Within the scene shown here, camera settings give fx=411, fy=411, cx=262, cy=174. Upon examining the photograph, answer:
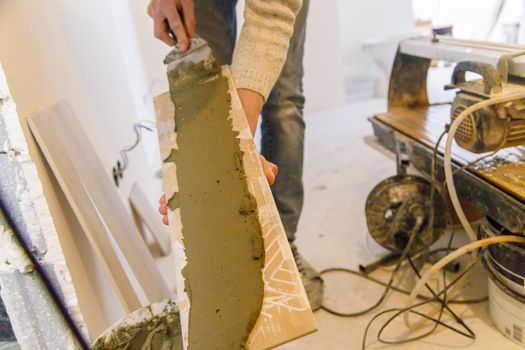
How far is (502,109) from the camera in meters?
0.94

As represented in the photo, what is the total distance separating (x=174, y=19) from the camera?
3.17 ft

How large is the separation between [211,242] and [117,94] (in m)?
1.23

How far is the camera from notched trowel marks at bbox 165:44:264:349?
0.64 meters

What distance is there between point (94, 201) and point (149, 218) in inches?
25.8

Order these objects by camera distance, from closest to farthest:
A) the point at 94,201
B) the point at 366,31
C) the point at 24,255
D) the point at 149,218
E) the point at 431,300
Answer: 1. the point at 24,255
2. the point at 94,201
3. the point at 431,300
4. the point at 149,218
5. the point at 366,31

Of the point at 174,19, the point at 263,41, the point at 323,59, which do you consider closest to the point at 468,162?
the point at 263,41

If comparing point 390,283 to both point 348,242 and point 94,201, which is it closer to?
point 348,242

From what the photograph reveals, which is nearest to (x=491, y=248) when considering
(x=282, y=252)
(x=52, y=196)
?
(x=282, y=252)

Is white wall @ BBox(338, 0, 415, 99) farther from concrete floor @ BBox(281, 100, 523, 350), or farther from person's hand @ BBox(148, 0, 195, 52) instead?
person's hand @ BBox(148, 0, 195, 52)

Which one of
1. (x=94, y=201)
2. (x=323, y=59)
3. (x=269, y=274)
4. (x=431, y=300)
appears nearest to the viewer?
(x=269, y=274)

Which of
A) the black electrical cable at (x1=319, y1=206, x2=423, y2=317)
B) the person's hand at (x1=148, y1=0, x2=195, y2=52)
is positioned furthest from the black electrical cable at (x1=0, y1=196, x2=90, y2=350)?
the black electrical cable at (x1=319, y1=206, x2=423, y2=317)

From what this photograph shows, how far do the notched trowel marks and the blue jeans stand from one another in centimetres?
22

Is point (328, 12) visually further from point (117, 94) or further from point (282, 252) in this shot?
point (282, 252)

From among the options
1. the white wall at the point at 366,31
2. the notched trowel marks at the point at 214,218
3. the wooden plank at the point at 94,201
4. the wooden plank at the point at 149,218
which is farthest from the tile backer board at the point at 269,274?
the white wall at the point at 366,31
